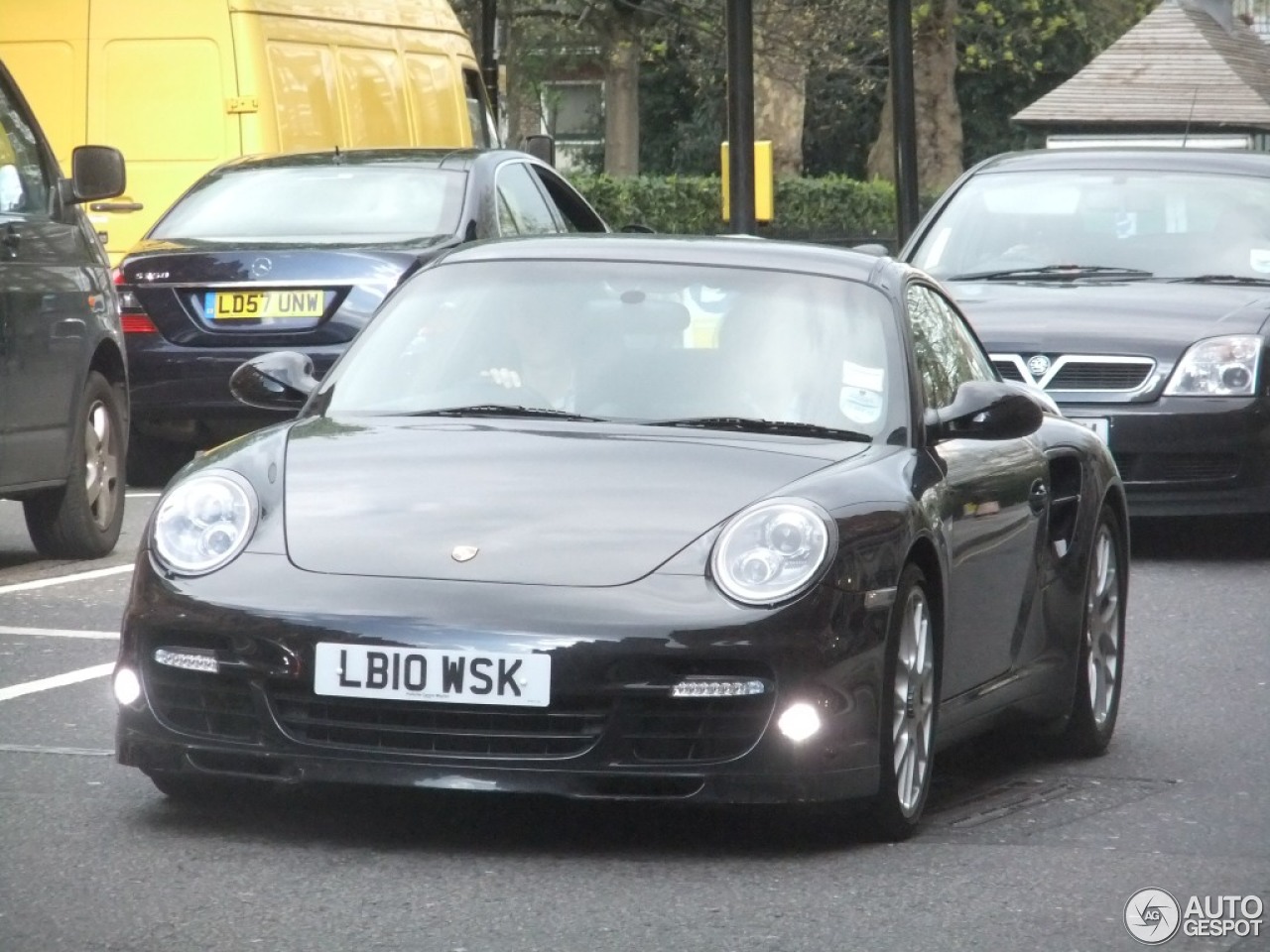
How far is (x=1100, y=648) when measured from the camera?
7879mm

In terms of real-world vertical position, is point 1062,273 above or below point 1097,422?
above

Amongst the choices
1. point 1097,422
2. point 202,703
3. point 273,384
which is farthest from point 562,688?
point 1097,422

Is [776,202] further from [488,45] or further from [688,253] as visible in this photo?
[688,253]

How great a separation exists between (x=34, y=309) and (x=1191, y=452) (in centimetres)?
469

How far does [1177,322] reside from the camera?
40.2ft

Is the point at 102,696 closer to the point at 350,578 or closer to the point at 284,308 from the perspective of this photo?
the point at 350,578

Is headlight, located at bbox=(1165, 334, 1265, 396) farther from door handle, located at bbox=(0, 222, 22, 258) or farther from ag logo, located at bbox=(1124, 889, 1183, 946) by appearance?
ag logo, located at bbox=(1124, 889, 1183, 946)

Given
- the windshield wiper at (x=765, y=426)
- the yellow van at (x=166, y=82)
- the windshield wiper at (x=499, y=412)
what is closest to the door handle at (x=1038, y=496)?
→ the windshield wiper at (x=765, y=426)

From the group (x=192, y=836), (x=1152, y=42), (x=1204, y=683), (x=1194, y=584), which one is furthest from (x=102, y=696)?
(x=1152, y=42)

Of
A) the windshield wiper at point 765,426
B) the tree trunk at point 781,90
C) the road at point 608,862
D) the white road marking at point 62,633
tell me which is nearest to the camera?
the road at point 608,862

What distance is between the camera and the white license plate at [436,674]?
225 inches

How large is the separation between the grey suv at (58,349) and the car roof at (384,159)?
11.0 feet

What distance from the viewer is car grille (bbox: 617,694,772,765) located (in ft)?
19.0

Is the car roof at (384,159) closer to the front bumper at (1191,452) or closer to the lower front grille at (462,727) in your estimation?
the front bumper at (1191,452)
